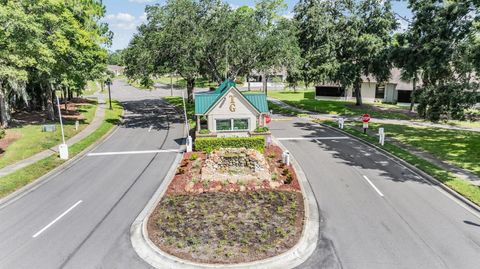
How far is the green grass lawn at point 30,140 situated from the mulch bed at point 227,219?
43.1ft

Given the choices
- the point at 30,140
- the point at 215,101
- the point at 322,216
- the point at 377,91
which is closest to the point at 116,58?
the point at 377,91

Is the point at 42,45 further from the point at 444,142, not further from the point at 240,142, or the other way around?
the point at 444,142

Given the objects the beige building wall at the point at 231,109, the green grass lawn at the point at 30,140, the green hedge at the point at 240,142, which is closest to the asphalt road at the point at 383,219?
the green hedge at the point at 240,142

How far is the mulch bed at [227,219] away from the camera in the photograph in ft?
42.4

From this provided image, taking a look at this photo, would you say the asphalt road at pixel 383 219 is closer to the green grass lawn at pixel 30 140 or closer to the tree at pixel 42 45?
the green grass lawn at pixel 30 140

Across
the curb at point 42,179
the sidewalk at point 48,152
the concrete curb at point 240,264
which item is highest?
the sidewalk at point 48,152

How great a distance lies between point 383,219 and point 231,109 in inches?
595

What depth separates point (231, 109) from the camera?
2730cm

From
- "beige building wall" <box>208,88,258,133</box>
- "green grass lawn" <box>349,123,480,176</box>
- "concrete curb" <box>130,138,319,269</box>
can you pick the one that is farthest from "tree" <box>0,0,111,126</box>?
"green grass lawn" <box>349,123,480,176</box>

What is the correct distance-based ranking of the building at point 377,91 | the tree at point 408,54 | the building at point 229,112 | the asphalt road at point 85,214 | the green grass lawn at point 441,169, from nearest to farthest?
the asphalt road at point 85,214
the green grass lawn at point 441,169
the building at point 229,112
the tree at point 408,54
the building at point 377,91

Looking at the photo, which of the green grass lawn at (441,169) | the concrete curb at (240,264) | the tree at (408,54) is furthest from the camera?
the tree at (408,54)

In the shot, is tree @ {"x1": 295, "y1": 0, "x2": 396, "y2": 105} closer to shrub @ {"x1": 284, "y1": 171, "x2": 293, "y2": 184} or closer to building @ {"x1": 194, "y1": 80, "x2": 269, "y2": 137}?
building @ {"x1": 194, "y1": 80, "x2": 269, "y2": 137}

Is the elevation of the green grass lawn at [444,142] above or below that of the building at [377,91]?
below

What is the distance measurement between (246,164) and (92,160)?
12.0 m
